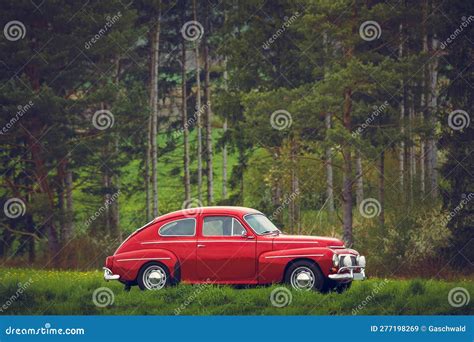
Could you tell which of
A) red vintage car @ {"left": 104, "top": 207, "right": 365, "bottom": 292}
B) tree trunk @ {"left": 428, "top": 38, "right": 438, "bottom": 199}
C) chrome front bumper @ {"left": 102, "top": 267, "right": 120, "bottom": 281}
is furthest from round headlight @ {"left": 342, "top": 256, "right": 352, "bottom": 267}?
tree trunk @ {"left": 428, "top": 38, "right": 438, "bottom": 199}

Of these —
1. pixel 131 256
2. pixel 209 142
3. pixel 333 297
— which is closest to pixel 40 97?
pixel 209 142

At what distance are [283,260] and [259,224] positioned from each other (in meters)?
1.26

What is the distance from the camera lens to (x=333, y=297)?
56.8ft

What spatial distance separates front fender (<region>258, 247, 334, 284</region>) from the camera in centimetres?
1752

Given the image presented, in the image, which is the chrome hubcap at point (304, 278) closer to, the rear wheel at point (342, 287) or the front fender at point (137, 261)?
the rear wheel at point (342, 287)

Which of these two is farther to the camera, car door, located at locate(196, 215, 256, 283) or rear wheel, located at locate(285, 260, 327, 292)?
car door, located at locate(196, 215, 256, 283)

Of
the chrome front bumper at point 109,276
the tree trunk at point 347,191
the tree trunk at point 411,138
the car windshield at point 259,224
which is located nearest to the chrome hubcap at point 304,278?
the car windshield at point 259,224

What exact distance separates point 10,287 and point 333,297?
6173 millimetres

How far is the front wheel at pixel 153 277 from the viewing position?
18.2m

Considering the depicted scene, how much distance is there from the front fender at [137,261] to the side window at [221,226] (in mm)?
829

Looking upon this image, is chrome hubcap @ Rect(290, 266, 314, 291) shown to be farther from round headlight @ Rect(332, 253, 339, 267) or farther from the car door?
the car door

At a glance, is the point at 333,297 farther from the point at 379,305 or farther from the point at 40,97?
the point at 40,97

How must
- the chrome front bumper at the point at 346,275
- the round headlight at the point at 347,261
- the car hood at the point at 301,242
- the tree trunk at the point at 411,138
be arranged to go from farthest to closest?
the tree trunk at the point at 411,138, the car hood at the point at 301,242, the round headlight at the point at 347,261, the chrome front bumper at the point at 346,275

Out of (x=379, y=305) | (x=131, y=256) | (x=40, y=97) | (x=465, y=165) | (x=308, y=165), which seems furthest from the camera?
(x=308, y=165)
